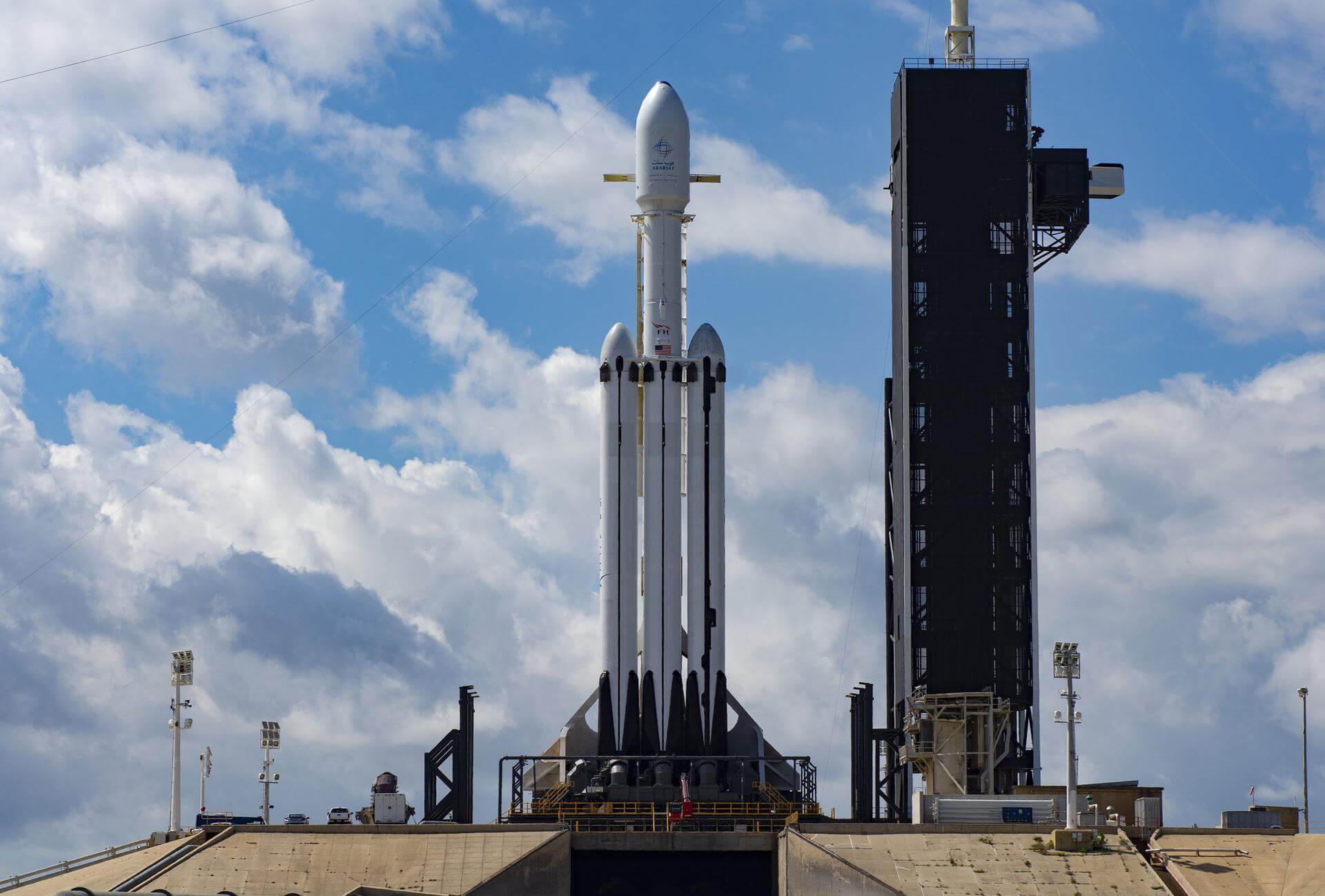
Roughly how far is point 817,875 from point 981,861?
5.26m

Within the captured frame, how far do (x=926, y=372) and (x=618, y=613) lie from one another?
54.9 feet

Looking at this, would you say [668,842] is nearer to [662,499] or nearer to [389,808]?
[389,808]

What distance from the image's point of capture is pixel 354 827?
65312 mm

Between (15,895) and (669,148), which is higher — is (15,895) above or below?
below

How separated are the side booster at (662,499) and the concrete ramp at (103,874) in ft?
59.3

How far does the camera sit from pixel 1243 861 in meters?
60.7

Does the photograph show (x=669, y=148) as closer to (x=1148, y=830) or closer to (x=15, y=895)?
(x=1148, y=830)

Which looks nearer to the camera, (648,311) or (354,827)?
(354,827)

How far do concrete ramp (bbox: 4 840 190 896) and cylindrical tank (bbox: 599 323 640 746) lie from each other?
18.5 metres

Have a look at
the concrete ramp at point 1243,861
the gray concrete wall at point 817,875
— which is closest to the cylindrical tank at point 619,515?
the gray concrete wall at point 817,875

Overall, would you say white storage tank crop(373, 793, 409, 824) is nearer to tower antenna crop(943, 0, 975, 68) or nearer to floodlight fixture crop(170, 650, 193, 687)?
floodlight fixture crop(170, 650, 193, 687)

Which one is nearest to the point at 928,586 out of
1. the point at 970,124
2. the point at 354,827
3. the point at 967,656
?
the point at 967,656

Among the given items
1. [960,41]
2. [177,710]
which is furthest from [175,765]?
[960,41]

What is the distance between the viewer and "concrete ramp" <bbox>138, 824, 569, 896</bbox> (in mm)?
61312
